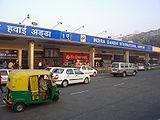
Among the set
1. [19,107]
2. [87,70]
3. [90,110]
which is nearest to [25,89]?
[19,107]

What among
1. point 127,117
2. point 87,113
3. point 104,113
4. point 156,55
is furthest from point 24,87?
point 156,55

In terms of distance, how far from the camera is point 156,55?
6681 cm

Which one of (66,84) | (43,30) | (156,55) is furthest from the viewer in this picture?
(156,55)

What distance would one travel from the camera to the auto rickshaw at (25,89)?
9188 mm

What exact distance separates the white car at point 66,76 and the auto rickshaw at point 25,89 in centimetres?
640

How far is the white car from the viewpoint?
55.5ft

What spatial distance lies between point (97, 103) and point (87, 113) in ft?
6.89

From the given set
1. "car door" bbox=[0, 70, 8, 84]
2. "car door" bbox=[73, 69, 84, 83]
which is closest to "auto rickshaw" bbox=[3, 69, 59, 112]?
"car door" bbox=[73, 69, 84, 83]

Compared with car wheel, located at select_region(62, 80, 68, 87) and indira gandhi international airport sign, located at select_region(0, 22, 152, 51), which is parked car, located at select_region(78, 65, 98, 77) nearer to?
indira gandhi international airport sign, located at select_region(0, 22, 152, 51)

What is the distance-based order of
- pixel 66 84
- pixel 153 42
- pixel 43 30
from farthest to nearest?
1. pixel 153 42
2. pixel 43 30
3. pixel 66 84

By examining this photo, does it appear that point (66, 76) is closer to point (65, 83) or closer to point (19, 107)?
point (65, 83)

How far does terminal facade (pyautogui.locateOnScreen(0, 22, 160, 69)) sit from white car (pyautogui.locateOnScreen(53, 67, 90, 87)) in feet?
27.6

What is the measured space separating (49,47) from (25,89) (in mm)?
23384

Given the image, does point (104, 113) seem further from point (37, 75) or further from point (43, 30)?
point (43, 30)
